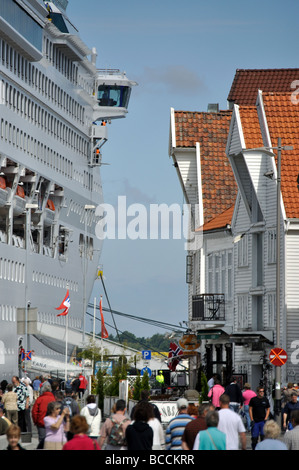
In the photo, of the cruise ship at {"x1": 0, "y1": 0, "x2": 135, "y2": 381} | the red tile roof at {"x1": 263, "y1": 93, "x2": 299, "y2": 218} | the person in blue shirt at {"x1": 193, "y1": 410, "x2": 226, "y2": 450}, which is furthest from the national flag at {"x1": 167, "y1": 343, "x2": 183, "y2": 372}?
the person in blue shirt at {"x1": 193, "y1": 410, "x2": 226, "y2": 450}

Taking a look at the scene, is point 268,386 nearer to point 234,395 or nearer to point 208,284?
point 208,284

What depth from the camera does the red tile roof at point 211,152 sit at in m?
57.4

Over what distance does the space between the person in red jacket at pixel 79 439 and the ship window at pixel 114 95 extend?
254ft

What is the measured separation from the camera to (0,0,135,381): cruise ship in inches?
2692

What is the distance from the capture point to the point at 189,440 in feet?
51.5

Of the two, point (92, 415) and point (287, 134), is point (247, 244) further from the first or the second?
point (92, 415)

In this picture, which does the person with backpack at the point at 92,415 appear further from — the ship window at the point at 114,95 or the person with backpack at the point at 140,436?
the ship window at the point at 114,95

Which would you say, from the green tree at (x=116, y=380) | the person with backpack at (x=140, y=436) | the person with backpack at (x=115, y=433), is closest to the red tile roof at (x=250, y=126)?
the green tree at (x=116, y=380)

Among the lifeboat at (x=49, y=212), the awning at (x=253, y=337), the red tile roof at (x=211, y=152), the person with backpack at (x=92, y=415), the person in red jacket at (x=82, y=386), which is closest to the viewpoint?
the person with backpack at (x=92, y=415)

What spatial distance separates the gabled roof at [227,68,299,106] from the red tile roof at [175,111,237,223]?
31.7 feet

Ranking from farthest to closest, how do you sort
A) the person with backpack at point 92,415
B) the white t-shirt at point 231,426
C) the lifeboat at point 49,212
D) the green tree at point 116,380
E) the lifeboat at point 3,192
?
1. the lifeboat at point 49,212
2. the lifeboat at point 3,192
3. the green tree at point 116,380
4. the person with backpack at point 92,415
5. the white t-shirt at point 231,426

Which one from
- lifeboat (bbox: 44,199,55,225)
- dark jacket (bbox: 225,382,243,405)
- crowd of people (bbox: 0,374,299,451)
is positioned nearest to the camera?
crowd of people (bbox: 0,374,299,451)

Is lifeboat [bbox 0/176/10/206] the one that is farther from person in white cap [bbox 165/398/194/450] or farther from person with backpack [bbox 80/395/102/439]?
person in white cap [bbox 165/398/194/450]

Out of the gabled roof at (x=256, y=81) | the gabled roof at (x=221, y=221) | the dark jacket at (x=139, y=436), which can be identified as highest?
the gabled roof at (x=256, y=81)
